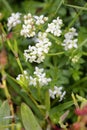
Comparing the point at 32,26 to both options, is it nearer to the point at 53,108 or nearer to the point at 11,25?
the point at 11,25

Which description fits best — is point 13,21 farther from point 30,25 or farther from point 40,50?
point 40,50

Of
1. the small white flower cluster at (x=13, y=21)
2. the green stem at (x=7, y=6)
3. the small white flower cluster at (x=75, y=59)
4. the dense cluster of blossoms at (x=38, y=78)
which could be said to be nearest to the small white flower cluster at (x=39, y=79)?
the dense cluster of blossoms at (x=38, y=78)

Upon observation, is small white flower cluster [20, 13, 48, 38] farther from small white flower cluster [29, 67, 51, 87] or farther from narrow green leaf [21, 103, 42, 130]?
narrow green leaf [21, 103, 42, 130]

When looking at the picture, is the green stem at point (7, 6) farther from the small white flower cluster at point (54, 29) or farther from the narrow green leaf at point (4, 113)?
the narrow green leaf at point (4, 113)

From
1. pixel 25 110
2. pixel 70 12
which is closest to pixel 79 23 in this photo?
pixel 70 12

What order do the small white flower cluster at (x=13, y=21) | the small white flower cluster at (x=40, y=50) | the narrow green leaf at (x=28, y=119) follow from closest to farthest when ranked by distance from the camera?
the narrow green leaf at (x=28, y=119) → the small white flower cluster at (x=40, y=50) → the small white flower cluster at (x=13, y=21)

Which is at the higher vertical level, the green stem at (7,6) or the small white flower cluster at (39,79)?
the green stem at (7,6)

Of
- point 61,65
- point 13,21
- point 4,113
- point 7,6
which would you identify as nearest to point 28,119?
point 4,113

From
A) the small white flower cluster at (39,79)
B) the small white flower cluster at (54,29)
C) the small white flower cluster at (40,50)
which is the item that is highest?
the small white flower cluster at (54,29)
